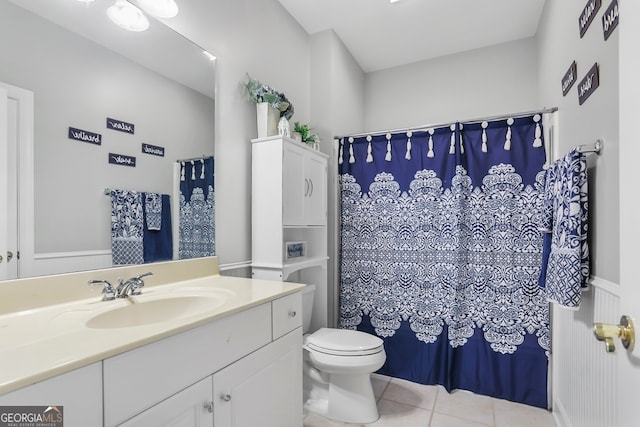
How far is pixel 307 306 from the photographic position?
7.29ft

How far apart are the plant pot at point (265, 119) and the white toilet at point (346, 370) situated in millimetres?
1256

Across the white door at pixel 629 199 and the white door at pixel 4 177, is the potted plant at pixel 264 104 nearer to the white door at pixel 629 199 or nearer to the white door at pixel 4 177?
the white door at pixel 4 177

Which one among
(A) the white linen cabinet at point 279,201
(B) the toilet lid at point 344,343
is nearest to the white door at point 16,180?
(A) the white linen cabinet at point 279,201

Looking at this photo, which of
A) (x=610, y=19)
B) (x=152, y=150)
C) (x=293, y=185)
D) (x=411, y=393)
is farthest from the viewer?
(x=411, y=393)

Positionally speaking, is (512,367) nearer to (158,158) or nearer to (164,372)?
(164,372)

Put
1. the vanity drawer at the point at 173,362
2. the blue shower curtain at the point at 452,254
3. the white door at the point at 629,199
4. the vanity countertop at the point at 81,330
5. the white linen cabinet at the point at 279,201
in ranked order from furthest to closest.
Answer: the blue shower curtain at the point at 452,254
the white linen cabinet at the point at 279,201
the vanity drawer at the point at 173,362
the vanity countertop at the point at 81,330
the white door at the point at 629,199

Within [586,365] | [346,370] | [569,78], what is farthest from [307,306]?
[569,78]

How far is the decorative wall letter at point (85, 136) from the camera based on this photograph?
1.21 metres

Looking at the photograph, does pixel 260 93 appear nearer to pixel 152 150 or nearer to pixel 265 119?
pixel 265 119

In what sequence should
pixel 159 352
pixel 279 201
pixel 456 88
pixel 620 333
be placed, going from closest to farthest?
pixel 620 333 < pixel 159 352 < pixel 279 201 < pixel 456 88

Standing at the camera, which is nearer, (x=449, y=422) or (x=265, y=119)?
(x=449, y=422)

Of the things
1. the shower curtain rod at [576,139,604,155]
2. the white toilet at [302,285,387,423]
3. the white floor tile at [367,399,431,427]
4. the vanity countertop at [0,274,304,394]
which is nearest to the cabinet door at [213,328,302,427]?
the vanity countertop at [0,274,304,394]

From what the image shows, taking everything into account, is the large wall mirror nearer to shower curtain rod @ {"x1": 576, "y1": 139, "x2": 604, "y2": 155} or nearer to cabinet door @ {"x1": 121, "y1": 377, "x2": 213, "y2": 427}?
cabinet door @ {"x1": 121, "y1": 377, "x2": 213, "y2": 427}

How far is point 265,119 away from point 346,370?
1.50 metres
